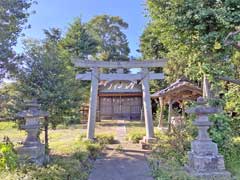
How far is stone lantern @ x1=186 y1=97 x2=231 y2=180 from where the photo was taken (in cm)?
622

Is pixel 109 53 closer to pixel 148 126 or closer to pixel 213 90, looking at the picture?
pixel 148 126

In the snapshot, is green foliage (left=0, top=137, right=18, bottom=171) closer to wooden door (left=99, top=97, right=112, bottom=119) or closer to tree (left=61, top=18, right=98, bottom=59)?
tree (left=61, top=18, right=98, bottom=59)

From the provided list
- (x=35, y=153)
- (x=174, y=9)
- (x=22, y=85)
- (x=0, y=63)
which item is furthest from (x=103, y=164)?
(x=174, y=9)

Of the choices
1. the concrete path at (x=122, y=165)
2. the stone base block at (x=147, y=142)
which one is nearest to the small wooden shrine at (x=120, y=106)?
the stone base block at (x=147, y=142)

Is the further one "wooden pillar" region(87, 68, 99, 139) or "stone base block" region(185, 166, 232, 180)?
"wooden pillar" region(87, 68, 99, 139)

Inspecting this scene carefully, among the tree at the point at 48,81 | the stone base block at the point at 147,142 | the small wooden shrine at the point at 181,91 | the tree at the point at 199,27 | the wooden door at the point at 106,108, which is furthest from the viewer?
the wooden door at the point at 106,108

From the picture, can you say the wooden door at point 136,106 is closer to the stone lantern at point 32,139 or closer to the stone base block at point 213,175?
the stone lantern at point 32,139

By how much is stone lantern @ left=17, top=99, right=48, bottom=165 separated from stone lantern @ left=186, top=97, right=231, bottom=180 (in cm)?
360

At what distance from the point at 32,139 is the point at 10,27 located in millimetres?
3107

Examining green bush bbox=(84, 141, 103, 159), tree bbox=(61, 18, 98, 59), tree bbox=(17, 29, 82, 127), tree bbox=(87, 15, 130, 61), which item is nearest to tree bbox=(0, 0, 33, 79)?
tree bbox=(17, 29, 82, 127)

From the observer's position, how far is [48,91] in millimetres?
8555

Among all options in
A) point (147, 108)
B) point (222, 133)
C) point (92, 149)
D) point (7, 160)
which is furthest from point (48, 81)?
point (222, 133)

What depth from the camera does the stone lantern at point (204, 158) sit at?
622 cm

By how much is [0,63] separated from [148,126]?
616 cm
